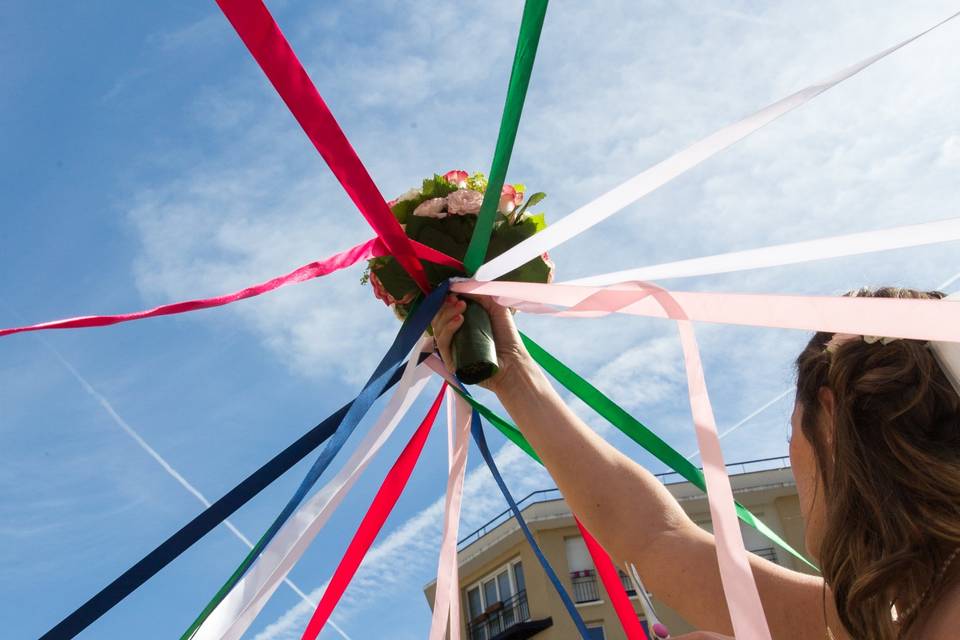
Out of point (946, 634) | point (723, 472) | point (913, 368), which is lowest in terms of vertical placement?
point (946, 634)

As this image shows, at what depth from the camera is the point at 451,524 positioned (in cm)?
308

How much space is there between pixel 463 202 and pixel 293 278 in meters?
0.56

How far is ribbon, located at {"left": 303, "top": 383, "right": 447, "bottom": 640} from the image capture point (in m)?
2.85

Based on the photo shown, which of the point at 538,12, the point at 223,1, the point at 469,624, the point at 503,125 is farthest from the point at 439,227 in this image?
the point at 469,624

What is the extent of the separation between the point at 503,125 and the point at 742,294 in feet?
2.73

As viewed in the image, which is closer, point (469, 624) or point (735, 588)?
point (735, 588)

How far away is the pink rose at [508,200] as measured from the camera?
2891 millimetres

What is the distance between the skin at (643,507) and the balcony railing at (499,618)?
673 inches

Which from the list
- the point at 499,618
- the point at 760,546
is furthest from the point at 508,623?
the point at 760,546

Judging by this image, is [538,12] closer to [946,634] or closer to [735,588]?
[735,588]

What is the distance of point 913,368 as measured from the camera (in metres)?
1.62

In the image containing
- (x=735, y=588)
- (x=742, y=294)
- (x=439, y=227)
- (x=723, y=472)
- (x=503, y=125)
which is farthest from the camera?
(x=439, y=227)

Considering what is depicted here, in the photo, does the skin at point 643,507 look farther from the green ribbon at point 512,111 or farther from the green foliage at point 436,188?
the green foliage at point 436,188

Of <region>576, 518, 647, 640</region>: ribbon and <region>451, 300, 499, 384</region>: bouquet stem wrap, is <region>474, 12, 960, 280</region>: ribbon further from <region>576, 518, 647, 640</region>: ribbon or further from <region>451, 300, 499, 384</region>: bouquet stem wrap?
<region>576, 518, 647, 640</region>: ribbon
